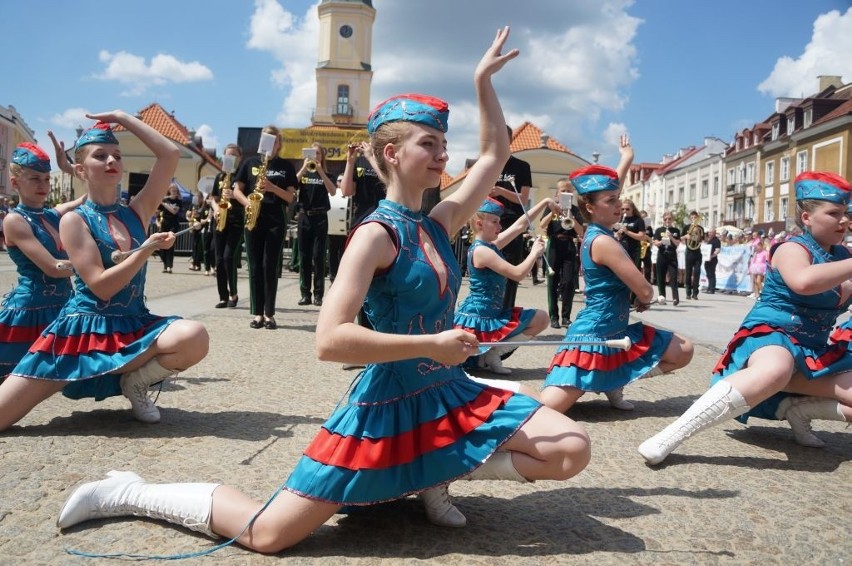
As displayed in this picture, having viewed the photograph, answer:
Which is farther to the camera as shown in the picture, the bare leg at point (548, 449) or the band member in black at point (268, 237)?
the band member in black at point (268, 237)

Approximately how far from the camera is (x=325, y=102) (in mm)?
69250

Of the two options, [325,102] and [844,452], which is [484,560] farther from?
[325,102]

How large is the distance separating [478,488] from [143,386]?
2.06 meters

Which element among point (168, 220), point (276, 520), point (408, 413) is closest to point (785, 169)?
point (168, 220)

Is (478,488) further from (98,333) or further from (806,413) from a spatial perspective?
(98,333)

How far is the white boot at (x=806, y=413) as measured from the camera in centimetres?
403

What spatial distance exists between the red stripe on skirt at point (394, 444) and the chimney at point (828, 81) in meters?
60.9

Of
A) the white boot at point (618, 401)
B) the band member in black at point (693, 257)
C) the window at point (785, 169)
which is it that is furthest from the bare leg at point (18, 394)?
the window at point (785, 169)

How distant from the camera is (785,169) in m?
53.5

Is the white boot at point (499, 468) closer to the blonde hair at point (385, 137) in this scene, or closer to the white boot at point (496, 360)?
the blonde hair at point (385, 137)

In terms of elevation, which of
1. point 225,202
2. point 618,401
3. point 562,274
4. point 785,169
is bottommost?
point 618,401

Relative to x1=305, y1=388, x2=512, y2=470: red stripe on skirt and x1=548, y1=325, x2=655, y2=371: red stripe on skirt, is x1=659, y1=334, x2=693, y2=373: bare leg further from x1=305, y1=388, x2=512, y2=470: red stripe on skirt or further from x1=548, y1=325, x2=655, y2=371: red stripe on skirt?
x1=305, y1=388, x2=512, y2=470: red stripe on skirt

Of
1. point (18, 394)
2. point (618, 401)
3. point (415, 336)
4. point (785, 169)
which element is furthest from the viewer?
point (785, 169)

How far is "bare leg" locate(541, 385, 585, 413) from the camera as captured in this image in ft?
15.3
